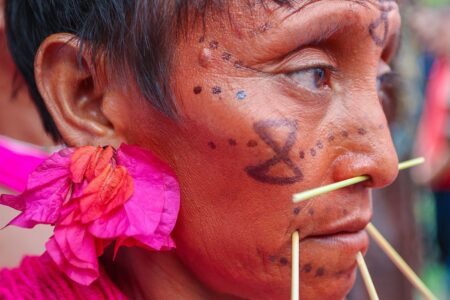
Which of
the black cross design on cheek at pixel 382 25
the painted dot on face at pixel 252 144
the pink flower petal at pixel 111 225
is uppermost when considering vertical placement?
the black cross design on cheek at pixel 382 25

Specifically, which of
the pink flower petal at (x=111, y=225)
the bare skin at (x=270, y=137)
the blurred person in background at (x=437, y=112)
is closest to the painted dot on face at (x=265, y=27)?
the bare skin at (x=270, y=137)

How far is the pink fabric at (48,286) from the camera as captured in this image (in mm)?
1495

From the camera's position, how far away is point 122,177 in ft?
4.66

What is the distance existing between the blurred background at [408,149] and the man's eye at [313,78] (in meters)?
0.26

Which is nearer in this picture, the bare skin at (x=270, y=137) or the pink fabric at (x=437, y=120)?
the bare skin at (x=270, y=137)

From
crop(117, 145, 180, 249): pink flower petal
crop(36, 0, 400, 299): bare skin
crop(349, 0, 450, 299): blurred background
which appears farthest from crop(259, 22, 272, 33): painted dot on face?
crop(349, 0, 450, 299): blurred background

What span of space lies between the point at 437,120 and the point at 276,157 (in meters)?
2.27

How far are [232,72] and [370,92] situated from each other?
277 mm

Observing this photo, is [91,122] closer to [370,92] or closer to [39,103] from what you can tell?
[39,103]

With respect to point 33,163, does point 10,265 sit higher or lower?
lower

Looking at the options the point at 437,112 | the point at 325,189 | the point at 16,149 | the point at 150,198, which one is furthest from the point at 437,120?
the point at 150,198

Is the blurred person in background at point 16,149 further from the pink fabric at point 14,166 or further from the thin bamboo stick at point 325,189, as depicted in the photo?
the thin bamboo stick at point 325,189

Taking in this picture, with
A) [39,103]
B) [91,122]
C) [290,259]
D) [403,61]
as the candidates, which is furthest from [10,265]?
[403,61]

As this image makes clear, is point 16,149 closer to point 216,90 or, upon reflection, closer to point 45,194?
point 45,194
